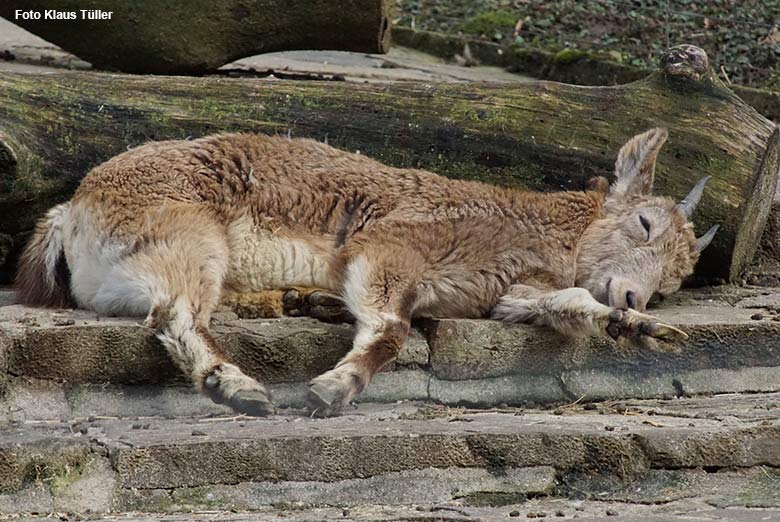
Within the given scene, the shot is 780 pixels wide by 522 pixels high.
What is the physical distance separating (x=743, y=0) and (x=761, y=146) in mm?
6434

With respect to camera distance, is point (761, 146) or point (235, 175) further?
point (761, 146)

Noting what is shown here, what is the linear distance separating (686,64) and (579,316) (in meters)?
1.99

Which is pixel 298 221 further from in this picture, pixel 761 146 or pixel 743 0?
pixel 743 0

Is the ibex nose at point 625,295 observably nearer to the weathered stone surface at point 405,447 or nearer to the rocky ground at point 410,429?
the rocky ground at point 410,429

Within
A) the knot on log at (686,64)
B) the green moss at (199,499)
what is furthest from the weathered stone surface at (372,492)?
the knot on log at (686,64)

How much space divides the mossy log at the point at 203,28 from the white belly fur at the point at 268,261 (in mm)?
2495

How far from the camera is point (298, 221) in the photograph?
6.01m

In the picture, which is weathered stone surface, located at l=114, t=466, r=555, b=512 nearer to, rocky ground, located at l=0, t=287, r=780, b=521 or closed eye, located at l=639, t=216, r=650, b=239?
rocky ground, located at l=0, t=287, r=780, b=521

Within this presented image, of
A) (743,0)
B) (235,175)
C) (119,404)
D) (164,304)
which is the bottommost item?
(119,404)

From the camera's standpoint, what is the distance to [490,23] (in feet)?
42.9

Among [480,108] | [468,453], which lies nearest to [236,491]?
[468,453]

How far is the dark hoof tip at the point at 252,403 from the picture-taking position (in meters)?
4.86

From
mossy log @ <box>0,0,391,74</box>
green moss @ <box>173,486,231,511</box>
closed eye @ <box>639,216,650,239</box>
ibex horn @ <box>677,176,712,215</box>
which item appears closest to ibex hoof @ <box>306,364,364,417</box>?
Answer: green moss @ <box>173,486,231,511</box>

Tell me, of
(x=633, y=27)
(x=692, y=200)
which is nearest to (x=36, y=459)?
(x=692, y=200)
